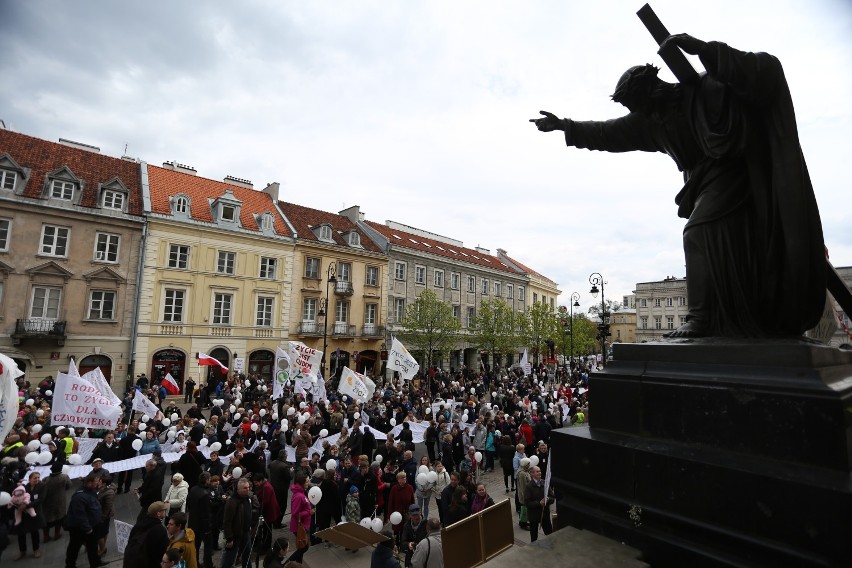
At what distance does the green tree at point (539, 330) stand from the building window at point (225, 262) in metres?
27.7

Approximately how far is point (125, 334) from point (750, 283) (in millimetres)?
29553

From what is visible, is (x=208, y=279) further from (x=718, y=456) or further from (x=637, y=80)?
(x=718, y=456)

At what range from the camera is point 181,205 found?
92.3ft

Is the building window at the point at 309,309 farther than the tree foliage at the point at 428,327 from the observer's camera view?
No

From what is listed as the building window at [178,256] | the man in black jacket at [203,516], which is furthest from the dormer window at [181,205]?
the man in black jacket at [203,516]

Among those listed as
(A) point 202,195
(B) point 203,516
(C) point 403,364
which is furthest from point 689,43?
(A) point 202,195

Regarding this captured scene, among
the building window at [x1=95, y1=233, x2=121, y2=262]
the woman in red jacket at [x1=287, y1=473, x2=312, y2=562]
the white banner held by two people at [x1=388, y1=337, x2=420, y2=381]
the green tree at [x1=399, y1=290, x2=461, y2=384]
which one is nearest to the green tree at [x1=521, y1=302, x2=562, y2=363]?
the green tree at [x1=399, y1=290, x2=461, y2=384]

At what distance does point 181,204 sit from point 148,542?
2682 centimetres

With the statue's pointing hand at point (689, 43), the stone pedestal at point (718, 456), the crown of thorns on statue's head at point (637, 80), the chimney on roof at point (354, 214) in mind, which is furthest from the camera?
the chimney on roof at point (354, 214)

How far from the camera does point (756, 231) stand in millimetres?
2781

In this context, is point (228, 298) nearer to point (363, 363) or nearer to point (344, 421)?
point (363, 363)

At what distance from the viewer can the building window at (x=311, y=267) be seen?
3303cm

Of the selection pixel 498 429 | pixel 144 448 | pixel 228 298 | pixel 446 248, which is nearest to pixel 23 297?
pixel 228 298

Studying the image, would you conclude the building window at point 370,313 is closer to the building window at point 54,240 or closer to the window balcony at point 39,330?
the window balcony at point 39,330
